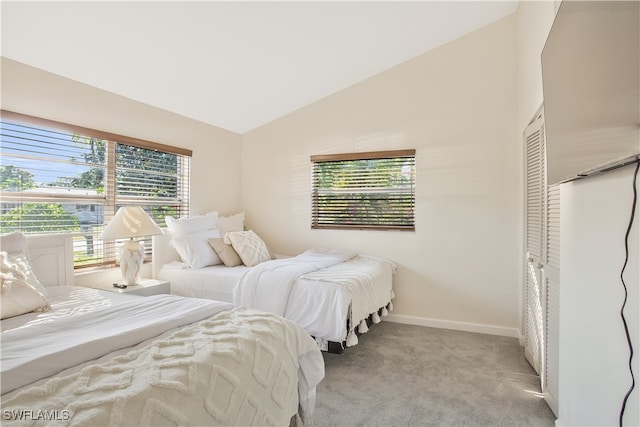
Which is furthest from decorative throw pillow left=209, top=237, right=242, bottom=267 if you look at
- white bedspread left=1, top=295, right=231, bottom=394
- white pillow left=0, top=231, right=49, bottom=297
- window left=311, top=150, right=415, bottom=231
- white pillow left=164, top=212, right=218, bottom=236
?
white bedspread left=1, top=295, right=231, bottom=394

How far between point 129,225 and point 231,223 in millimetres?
1517

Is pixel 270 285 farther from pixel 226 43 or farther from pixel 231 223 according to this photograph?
pixel 226 43

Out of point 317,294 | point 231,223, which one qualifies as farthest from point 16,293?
point 231,223

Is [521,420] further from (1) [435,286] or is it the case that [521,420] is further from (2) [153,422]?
(2) [153,422]

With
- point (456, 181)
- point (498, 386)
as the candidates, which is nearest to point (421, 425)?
point (498, 386)

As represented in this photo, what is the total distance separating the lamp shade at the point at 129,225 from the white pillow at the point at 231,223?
1178 mm

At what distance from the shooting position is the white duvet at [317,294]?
105 inches

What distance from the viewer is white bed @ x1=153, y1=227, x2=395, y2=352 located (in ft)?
8.84

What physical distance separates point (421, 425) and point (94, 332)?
172cm

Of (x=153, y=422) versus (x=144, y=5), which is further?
(x=144, y=5)

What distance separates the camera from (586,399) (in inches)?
55.9

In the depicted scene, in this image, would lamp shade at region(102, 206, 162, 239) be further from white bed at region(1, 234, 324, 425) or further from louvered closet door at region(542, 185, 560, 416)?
louvered closet door at region(542, 185, 560, 416)

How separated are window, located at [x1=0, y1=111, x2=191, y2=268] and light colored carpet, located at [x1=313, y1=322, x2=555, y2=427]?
7.46ft

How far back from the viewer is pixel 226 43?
9.47ft
